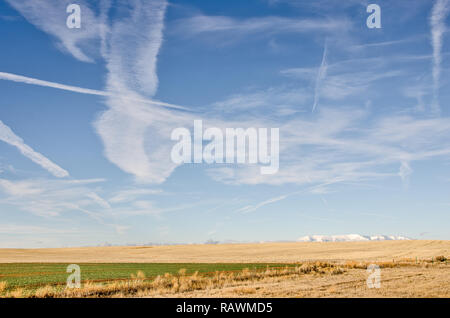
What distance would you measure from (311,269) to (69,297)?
2999 cm
